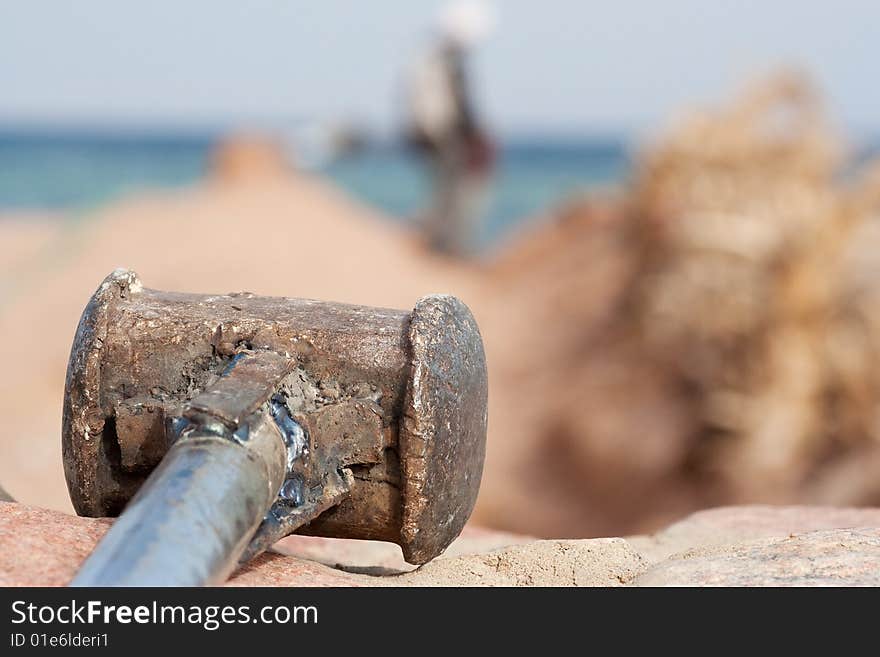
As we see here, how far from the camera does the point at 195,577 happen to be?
1.49m

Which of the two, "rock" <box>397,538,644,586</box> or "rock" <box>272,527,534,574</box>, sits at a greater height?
"rock" <box>272,527,534,574</box>

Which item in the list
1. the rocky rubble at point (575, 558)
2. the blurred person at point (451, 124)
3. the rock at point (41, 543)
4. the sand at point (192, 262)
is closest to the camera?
the rock at point (41, 543)

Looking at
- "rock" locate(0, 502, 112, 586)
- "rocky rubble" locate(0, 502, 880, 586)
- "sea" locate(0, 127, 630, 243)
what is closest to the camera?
"rock" locate(0, 502, 112, 586)

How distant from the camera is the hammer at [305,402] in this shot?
188 cm

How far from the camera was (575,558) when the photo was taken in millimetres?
2141

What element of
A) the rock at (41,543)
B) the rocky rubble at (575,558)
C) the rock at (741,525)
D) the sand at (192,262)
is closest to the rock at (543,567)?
the rocky rubble at (575,558)

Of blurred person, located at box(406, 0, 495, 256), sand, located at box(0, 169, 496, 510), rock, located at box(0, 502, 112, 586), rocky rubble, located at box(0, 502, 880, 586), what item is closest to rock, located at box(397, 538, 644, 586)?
rocky rubble, located at box(0, 502, 880, 586)

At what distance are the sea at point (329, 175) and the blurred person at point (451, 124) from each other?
1.48ft

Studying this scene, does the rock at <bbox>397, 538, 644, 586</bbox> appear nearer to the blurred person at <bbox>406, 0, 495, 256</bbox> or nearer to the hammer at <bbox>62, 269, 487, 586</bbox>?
the hammer at <bbox>62, 269, 487, 586</bbox>

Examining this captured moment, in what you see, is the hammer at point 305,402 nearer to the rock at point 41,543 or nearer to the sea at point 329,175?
the rock at point 41,543

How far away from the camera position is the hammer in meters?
1.88

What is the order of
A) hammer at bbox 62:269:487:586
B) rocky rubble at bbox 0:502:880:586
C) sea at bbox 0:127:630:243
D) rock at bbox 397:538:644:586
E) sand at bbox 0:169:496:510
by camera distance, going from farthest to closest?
sea at bbox 0:127:630:243 < sand at bbox 0:169:496:510 < rock at bbox 397:538:644:586 < hammer at bbox 62:269:487:586 < rocky rubble at bbox 0:502:880:586
